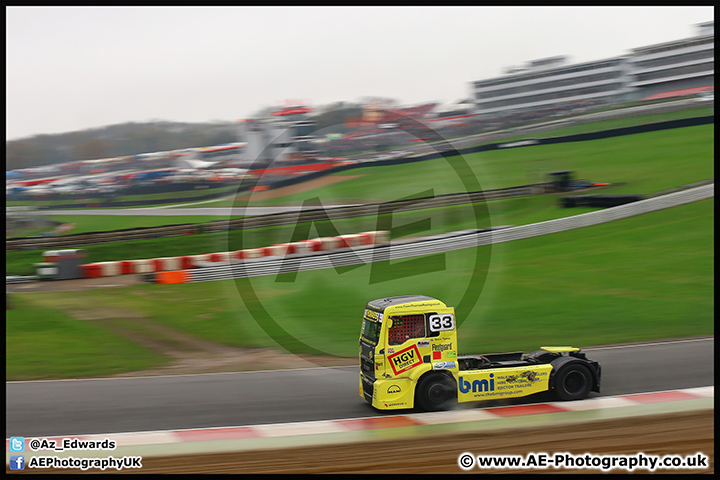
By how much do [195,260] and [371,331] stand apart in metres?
11.7

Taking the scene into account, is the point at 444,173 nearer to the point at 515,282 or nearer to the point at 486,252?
the point at 486,252

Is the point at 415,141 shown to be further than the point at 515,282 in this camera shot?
Yes

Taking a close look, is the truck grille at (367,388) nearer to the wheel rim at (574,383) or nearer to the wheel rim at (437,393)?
the wheel rim at (437,393)

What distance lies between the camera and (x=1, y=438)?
730 cm

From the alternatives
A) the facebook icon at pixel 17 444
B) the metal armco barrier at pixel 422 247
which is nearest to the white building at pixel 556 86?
the metal armco barrier at pixel 422 247

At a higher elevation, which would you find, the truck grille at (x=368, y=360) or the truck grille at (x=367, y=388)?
the truck grille at (x=368, y=360)

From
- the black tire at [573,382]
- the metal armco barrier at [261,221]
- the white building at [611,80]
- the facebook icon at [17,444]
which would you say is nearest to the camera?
the facebook icon at [17,444]

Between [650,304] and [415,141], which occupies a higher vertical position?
[415,141]

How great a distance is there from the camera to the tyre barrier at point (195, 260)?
18.2 metres

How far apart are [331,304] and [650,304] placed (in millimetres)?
6964

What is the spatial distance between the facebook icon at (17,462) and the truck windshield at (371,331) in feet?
13.3

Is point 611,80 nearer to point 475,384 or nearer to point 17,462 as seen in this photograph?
point 475,384
